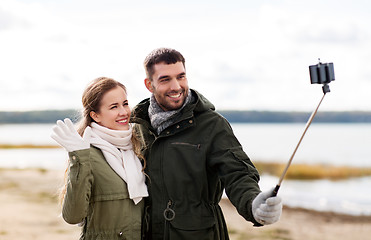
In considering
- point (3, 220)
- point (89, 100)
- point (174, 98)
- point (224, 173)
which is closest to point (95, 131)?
point (89, 100)

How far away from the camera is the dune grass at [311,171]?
18312mm

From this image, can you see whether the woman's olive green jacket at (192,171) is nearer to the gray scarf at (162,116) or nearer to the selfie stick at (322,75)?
the gray scarf at (162,116)

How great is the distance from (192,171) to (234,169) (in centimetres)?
28

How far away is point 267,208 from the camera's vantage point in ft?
8.95

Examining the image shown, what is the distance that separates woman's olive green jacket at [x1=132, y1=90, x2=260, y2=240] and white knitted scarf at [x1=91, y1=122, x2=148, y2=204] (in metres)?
0.11

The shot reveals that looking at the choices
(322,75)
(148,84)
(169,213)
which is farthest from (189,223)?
(322,75)

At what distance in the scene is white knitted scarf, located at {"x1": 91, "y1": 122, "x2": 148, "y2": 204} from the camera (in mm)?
3264

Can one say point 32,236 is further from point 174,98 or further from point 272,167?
point 272,167

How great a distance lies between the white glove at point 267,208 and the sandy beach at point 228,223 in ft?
17.9

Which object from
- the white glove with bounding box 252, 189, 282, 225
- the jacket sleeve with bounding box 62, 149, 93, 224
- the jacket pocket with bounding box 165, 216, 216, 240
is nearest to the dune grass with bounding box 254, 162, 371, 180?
the jacket pocket with bounding box 165, 216, 216, 240

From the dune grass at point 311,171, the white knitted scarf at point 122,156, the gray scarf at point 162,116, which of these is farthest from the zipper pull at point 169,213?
the dune grass at point 311,171

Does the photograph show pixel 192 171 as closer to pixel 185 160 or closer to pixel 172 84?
pixel 185 160

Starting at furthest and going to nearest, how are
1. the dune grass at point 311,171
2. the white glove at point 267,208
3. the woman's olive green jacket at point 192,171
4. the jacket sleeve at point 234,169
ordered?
the dune grass at point 311,171, the woman's olive green jacket at point 192,171, the jacket sleeve at point 234,169, the white glove at point 267,208

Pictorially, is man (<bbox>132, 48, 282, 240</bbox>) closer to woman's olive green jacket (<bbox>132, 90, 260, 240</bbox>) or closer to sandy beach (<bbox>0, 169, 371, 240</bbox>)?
woman's olive green jacket (<bbox>132, 90, 260, 240</bbox>)
